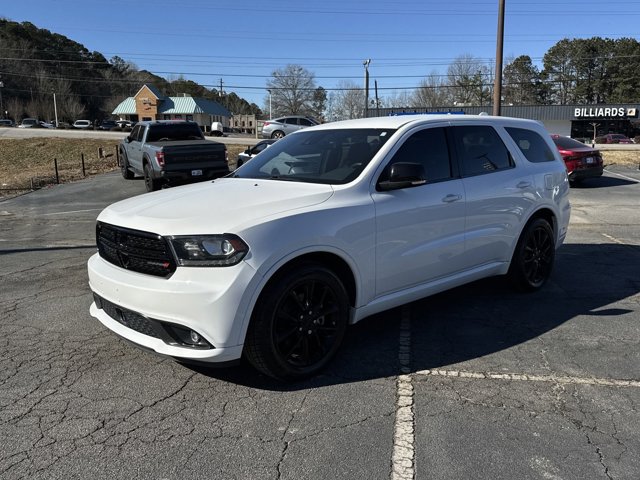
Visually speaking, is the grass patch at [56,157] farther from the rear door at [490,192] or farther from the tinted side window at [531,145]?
the rear door at [490,192]

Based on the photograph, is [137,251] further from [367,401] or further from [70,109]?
[70,109]

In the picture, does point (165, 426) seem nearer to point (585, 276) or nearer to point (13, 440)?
point (13, 440)

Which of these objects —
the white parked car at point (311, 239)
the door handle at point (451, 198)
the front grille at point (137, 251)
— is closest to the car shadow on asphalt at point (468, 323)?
the white parked car at point (311, 239)

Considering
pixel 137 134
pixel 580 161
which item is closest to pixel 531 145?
pixel 580 161

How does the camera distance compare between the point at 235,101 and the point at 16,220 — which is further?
the point at 235,101

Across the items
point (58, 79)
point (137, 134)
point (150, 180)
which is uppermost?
point (58, 79)

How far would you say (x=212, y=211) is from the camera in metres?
3.51

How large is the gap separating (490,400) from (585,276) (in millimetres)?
3794

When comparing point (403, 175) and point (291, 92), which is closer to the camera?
point (403, 175)

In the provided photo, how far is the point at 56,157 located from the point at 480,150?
100ft

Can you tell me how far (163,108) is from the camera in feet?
300

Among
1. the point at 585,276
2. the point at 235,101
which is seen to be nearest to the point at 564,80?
the point at 235,101

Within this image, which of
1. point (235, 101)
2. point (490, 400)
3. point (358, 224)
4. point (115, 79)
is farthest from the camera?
point (235, 101)

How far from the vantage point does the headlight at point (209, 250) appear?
324 centimetres
